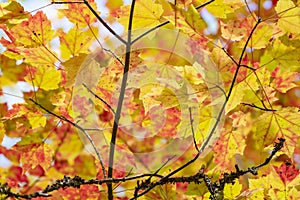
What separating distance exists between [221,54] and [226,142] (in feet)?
0.87

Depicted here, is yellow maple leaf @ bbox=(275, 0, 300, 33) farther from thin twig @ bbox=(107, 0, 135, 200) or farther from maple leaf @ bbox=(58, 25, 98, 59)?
maple leaf @ bbox=(58, 25, 98, 59)

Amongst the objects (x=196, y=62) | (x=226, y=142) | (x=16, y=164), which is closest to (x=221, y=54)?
(x=196, y=62)

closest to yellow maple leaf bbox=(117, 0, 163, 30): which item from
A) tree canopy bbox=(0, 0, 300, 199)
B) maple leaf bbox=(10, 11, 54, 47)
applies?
tree canopy bbox=(0, 0, 300, 199)

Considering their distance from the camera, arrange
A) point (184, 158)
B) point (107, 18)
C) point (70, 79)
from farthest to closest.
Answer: point (184, 158) → point (107, 18) → point (70, 79)

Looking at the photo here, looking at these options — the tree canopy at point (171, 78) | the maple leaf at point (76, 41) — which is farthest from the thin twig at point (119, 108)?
the maple leaf at point (76, 41)

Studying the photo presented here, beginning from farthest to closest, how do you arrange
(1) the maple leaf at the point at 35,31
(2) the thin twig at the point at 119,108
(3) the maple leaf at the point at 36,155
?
(3) the maple leaf at the point at 36,155, (1) the maple leaf at the point at 35,31, (2) the thin twig at the point at 119,108

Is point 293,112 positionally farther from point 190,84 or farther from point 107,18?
point 107,18

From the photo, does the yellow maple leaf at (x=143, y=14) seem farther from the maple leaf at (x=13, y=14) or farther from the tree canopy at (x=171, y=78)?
the maple leaf at (x=13, y=14)

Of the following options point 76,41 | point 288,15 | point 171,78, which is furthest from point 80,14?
point 288,15

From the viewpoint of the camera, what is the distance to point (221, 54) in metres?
0.97

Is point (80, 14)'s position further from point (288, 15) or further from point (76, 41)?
point (288, 15)

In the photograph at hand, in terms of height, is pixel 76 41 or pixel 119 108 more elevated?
pixel 76 41

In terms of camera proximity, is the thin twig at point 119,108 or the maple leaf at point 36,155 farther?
the maple leaf at point 36,155

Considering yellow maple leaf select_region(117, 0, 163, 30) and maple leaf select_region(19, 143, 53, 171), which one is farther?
maple leaf select_region(19, 143, 53, 171)
